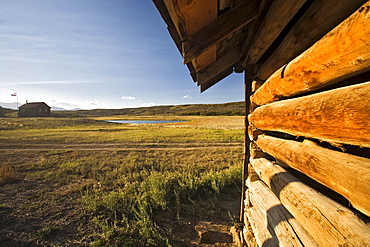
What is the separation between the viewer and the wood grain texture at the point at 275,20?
1.58 metres

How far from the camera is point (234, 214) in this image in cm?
483

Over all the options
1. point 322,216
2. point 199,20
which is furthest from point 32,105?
point 322,216

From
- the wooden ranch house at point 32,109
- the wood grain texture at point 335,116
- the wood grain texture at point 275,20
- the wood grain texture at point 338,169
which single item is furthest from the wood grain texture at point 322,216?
the wooden ranch house at point 32,109

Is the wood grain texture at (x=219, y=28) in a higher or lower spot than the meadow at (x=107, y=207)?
higher

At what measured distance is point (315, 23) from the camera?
141cm

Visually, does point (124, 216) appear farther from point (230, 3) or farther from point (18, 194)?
point (230, 3)

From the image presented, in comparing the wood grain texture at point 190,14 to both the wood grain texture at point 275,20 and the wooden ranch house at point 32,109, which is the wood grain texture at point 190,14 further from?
the wooden ranch house at point 32,109

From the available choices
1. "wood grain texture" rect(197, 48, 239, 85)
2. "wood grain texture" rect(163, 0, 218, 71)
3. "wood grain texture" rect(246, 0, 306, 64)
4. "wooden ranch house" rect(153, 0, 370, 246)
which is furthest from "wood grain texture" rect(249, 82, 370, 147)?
"wood grain texture" rect(197, 48, 239, 85)

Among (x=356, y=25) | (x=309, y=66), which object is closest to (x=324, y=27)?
(x=309, y=66)

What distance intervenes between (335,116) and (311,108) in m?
0.25

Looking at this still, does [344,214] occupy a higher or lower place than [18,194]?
higher

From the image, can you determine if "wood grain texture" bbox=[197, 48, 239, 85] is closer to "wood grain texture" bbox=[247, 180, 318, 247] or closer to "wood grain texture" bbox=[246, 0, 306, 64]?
"wood grain texture" bbox=[246, 0, 306, 64]

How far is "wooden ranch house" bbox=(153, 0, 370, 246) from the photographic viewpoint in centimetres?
92

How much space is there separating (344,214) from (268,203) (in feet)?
3.88
